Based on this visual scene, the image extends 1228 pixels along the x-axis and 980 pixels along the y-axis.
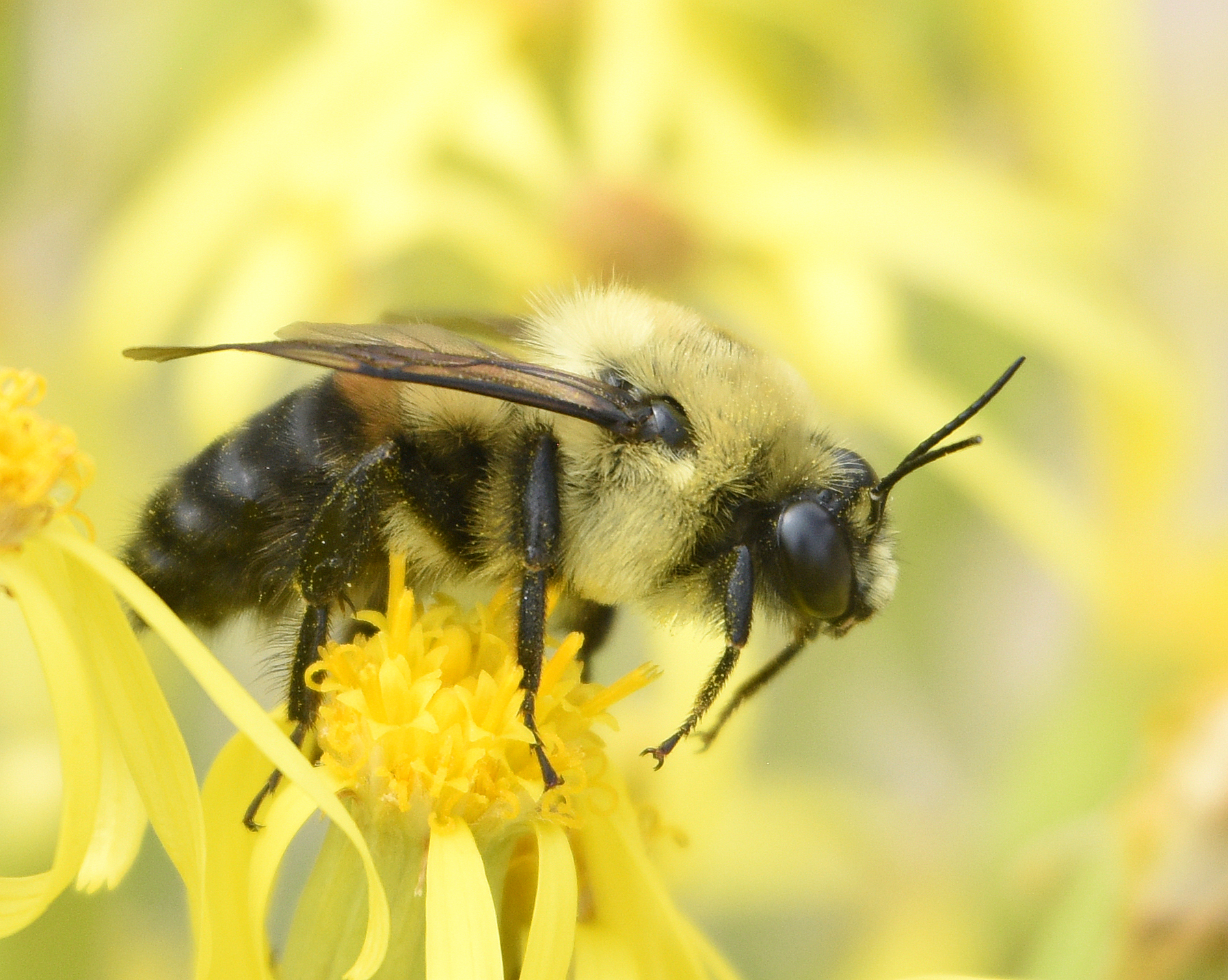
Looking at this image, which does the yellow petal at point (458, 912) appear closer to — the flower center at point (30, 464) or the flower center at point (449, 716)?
the flower center at point (449, 716)

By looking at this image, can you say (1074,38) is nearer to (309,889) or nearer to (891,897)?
(891,897)

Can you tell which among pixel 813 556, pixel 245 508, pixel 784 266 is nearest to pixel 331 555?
pixel 245 508

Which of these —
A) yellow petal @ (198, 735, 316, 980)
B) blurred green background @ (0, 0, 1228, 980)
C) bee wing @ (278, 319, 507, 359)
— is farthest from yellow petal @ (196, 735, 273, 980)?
blurred green background @ (0, 0, 1228, 980)

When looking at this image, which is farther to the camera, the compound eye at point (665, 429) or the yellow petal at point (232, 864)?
the compound eye at point (665, 429)

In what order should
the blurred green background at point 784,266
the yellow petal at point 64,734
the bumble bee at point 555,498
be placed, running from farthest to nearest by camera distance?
the blurred green background at point 784,266, the bumble bee at point 555,498, the yellow petal at point 64,734

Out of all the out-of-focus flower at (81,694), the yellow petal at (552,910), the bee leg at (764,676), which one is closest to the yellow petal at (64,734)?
the out-of-focus flower at (81,694)

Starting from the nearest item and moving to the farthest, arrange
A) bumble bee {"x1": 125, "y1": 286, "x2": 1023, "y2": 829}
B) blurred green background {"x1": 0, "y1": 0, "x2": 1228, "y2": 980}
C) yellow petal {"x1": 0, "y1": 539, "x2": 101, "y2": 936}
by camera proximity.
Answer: yellow petal {"x1": 0, "y1": 539, "x2": 101, "y2": 936}
bumble bee {"x1": 125, "y1": 286, "x2": 1023, "y2": 829}
blurred green background {"x1": 0, "y1": 0, "x2": 1228, "y2": 980}

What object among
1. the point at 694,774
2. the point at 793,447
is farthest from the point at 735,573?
the point at 694,774

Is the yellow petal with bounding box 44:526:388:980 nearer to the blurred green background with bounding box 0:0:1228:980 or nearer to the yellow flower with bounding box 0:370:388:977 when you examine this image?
the yellow flower with bounding box 0:370:388:977
